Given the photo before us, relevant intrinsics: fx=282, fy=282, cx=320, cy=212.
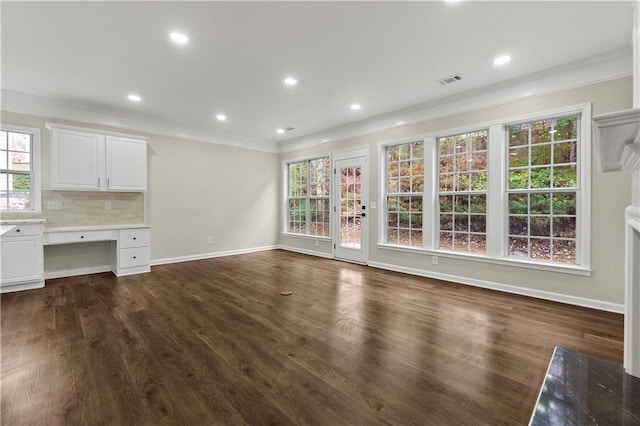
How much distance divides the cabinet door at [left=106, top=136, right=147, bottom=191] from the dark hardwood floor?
1777 mm

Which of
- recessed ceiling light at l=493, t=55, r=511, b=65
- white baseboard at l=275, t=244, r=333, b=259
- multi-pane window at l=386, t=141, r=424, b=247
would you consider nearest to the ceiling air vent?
recessed ceiling light at l=493, t=55, r=511, b=65

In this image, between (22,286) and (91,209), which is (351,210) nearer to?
(91,209)

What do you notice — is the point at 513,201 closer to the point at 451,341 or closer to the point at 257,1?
the point at 451,341

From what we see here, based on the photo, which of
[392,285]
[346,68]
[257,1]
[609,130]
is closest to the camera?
[609,130]

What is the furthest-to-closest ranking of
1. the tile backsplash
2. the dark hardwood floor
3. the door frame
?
the door frame → the tile backsplash → the dark hardwood floor

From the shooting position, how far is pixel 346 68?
331 centimetres

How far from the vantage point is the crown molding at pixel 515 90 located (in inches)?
117

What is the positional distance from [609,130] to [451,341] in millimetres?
1960

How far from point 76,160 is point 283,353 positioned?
176 inches

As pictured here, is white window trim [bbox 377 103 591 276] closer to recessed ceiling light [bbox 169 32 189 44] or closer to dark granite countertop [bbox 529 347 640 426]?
dark granite countertop [bbox 529 347 640 426]

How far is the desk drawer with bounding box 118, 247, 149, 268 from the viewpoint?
14.9 feet

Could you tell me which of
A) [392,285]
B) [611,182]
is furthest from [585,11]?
[392,285]

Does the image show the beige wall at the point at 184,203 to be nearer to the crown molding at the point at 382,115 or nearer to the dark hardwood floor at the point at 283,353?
the crown molding at the point at 382,115

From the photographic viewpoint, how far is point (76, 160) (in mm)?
4324
